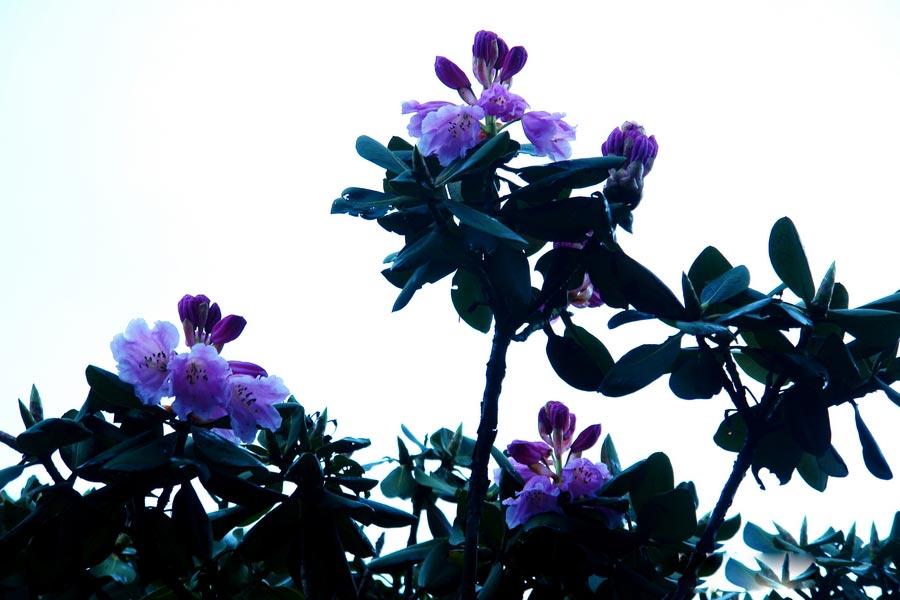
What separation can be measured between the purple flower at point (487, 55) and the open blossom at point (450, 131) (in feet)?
0.62

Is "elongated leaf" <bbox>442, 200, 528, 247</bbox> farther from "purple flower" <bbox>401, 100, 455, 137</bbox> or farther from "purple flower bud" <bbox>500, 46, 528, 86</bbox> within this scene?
"purple flower bud" <bbox>500, 46, 528, 86</bbox>

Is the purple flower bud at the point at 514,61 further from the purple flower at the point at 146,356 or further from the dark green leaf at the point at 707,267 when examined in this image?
the purple flower at the point at 146,356

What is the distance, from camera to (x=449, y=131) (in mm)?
1435

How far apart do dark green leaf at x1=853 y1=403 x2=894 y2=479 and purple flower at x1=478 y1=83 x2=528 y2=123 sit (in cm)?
76

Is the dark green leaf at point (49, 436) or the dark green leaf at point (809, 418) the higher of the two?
the dark green leaf at point (809, 418)

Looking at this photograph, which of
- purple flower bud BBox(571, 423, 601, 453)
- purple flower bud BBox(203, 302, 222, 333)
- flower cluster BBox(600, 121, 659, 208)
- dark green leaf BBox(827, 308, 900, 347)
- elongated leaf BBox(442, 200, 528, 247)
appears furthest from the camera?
purple flower bud BBox(571, 423, 601, 453)

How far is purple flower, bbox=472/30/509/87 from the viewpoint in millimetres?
1593

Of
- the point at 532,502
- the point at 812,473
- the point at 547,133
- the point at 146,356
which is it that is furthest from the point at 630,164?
the point at 146,356

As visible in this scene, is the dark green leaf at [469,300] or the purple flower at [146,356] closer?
the purple flower at [146,356]

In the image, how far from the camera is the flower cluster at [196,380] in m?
1.33

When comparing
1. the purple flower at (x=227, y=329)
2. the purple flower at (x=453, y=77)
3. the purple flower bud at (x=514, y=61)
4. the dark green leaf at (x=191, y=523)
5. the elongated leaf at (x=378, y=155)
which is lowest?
the dark green leaf at (x=191, y=523)

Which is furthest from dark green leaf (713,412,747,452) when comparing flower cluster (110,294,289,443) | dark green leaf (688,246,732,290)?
flower cluster (110,294,289,443)

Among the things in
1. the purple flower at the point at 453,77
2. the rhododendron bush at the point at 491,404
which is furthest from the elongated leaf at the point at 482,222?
the purple flower at the point at 453,77

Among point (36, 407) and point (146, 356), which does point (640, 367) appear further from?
point (36, 407)
